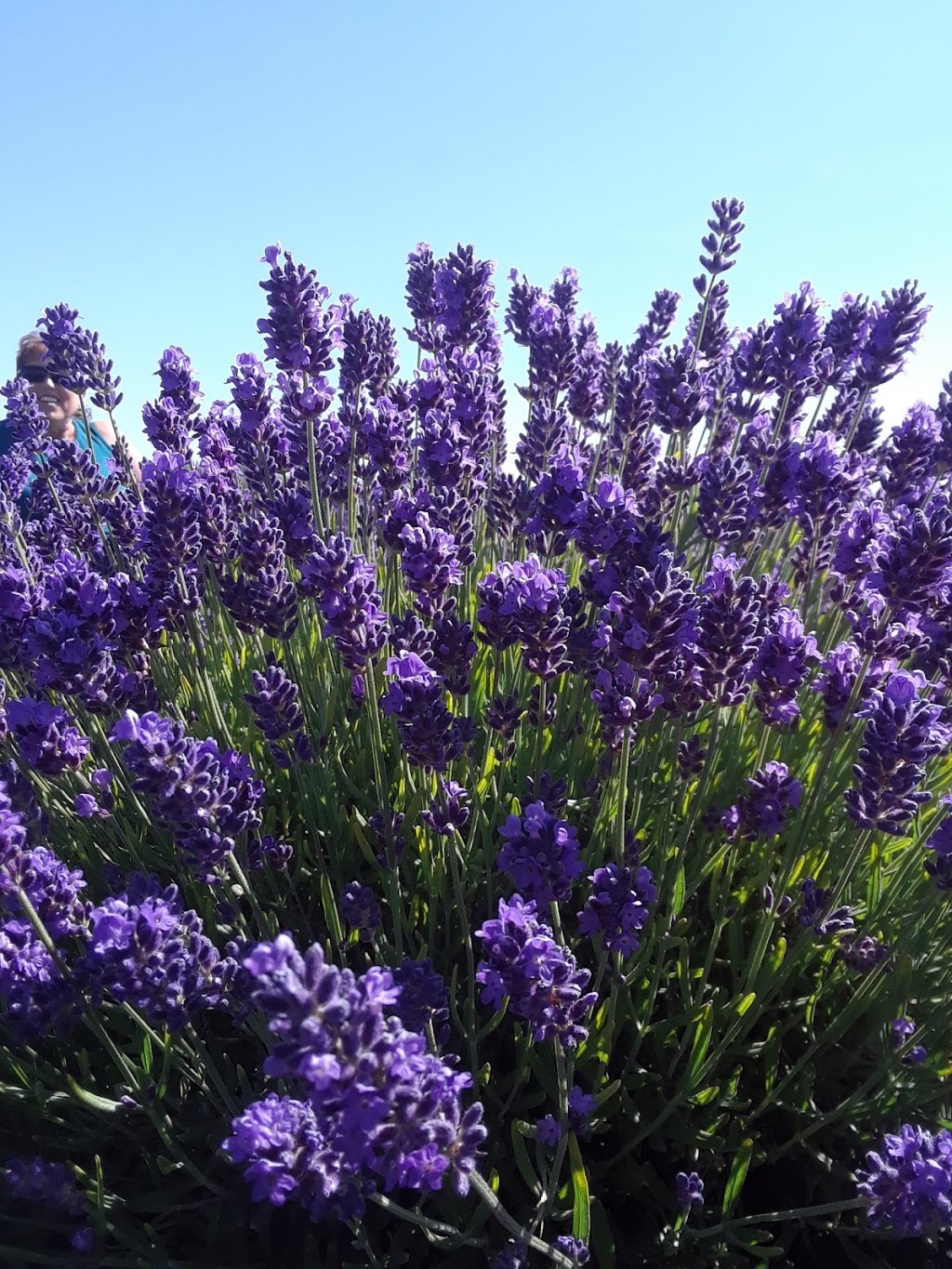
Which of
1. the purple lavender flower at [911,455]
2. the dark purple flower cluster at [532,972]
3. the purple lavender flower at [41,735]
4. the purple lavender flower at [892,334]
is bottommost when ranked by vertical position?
the dark purple flower cluster at [532,972]

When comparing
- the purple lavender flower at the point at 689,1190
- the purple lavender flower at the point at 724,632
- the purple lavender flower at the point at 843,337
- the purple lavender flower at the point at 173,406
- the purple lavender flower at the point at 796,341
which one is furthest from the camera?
the purple lavender flower at the point at 843,337

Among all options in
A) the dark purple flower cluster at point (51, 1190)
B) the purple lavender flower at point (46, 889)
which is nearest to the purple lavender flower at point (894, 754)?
the purple lavender flower at point (46, 889)

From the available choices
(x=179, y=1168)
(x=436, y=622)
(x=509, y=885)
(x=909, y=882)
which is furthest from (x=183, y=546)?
(x=909, y=882)

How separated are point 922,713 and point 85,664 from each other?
6.93ft

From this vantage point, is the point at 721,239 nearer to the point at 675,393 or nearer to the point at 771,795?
the point at 675,393

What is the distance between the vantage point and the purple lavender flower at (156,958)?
5.37 feet

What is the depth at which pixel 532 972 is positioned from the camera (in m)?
1.64

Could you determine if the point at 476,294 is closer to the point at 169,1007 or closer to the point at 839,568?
the point at 839,568

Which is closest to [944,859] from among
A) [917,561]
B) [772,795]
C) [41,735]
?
[772,795]

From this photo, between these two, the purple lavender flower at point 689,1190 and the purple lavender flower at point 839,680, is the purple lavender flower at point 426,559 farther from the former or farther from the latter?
the purple lavender flower at point 689,1190

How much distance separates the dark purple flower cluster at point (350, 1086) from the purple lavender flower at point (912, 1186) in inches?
38.2

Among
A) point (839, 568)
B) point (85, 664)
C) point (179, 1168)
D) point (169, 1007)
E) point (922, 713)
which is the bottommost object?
point (179, 1168)

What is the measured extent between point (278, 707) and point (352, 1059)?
4.64 feet

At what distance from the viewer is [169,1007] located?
1719 millimetres
